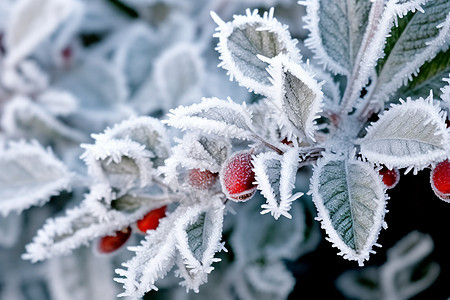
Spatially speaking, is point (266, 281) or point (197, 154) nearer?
point (197, 154)

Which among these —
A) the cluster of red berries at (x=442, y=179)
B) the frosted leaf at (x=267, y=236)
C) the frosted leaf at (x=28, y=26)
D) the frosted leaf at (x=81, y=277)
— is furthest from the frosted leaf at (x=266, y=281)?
the frosted leaf at (x=28, y=26)

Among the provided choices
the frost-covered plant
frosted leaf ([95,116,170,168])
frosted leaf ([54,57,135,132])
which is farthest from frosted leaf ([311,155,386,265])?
frosted leaf ([54,57,135,132])

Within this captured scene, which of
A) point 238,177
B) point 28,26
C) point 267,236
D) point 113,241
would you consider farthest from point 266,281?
point 28,26

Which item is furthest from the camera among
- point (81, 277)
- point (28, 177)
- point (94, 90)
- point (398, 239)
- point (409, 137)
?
point (94, 90)

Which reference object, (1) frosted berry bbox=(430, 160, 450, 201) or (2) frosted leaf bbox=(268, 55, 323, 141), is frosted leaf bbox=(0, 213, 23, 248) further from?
(1) frosted berry bbox=(430, 160, 450, 201)

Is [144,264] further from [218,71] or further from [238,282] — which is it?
[218,71]

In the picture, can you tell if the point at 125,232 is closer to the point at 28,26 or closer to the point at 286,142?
the point at 286,142

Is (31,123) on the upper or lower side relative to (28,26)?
lower
